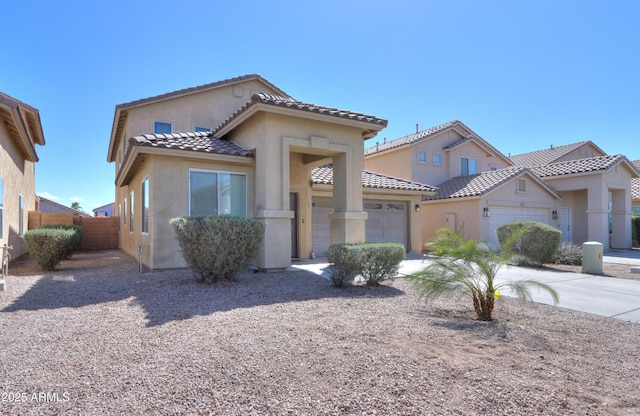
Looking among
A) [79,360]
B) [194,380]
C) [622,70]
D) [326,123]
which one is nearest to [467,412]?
[194,380]

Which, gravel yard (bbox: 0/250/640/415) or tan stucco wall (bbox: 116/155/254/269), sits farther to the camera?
tan stucco wall (bbox: 116/155/254/269)

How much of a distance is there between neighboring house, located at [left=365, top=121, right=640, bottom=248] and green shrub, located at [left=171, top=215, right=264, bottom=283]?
14.0 meters

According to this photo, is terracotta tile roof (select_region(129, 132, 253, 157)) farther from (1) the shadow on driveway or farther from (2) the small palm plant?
(2) the small palm plant

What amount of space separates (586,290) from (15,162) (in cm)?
1853

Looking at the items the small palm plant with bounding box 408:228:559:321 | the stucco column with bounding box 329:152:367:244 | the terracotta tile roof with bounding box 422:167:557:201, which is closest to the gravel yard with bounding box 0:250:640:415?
the small palm plant with bounding box 408:228:559:321

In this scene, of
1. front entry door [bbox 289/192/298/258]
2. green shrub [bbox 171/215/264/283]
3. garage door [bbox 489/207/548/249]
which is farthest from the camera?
garage door [bbox 489/207/548/249]

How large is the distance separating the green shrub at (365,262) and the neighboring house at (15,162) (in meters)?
9.62

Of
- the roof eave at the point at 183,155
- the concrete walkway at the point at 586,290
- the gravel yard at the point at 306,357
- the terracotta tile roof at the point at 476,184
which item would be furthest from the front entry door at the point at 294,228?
the terracotta tile roof at the point at 476,184

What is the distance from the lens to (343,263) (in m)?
8.08

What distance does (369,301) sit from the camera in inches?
278

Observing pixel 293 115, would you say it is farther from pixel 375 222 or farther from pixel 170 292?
pixel 375 222

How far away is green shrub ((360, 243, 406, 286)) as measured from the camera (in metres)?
8.16

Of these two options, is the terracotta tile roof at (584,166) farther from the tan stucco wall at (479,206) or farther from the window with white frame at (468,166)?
the window with white frame at (468,166)

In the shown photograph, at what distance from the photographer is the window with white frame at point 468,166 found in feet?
79.0
